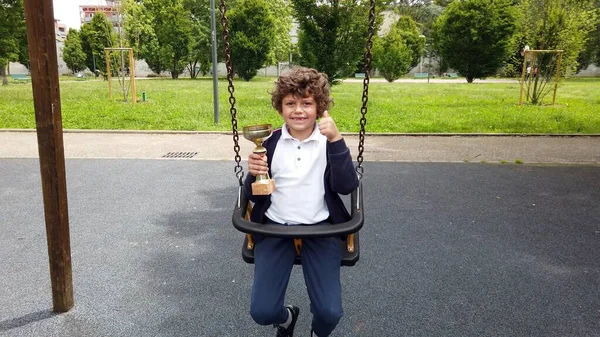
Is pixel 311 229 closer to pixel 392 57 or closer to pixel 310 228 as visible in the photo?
pixel 310 228

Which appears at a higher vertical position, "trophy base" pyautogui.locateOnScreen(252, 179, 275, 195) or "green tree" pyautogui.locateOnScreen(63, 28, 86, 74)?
"green tree" pyautogui.locateOnScreen(63, 28, 86, 74)

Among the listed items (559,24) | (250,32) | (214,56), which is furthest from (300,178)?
(250,32)

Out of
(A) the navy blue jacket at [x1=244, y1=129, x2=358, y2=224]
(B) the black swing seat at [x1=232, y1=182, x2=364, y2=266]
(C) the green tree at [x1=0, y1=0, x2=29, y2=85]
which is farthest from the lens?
(C) the green tree at [x1=0, y1=0, x2=29, y2=85]

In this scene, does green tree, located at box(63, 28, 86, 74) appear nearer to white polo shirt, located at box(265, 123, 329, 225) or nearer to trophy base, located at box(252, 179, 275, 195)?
white polo shirt, located at box(265, 123, 329, 225)

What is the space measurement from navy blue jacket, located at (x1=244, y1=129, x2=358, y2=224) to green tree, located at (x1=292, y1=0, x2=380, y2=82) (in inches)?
499

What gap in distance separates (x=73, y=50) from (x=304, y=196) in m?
45.9

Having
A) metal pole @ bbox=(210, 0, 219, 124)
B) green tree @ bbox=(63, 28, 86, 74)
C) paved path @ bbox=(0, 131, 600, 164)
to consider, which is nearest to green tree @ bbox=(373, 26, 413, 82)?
metal pole @ bbox=(210, 0, 219, 124)

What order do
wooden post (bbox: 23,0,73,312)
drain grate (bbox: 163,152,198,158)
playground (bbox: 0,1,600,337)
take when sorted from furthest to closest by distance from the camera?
drain grate (bbox: 163,152,198,158)
playground (bbox: 0,1,600,337)
wooden post (bbox: 23,0,73,312)

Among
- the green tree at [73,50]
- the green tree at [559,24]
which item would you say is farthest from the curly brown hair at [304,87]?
the green tree at [73,50]

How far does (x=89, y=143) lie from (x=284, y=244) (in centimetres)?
725

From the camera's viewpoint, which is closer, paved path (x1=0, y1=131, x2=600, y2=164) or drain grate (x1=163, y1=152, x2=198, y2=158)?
paved path (x1=0, y1=131, x2=600, y2=164)


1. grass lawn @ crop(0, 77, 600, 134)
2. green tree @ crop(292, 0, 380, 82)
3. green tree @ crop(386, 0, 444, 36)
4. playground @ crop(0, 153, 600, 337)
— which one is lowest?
playground @ crop(0, 153, 600, 337)

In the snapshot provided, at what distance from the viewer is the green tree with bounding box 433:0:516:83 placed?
101ft

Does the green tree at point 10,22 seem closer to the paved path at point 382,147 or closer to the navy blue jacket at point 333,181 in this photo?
the paved path at point 382,147
